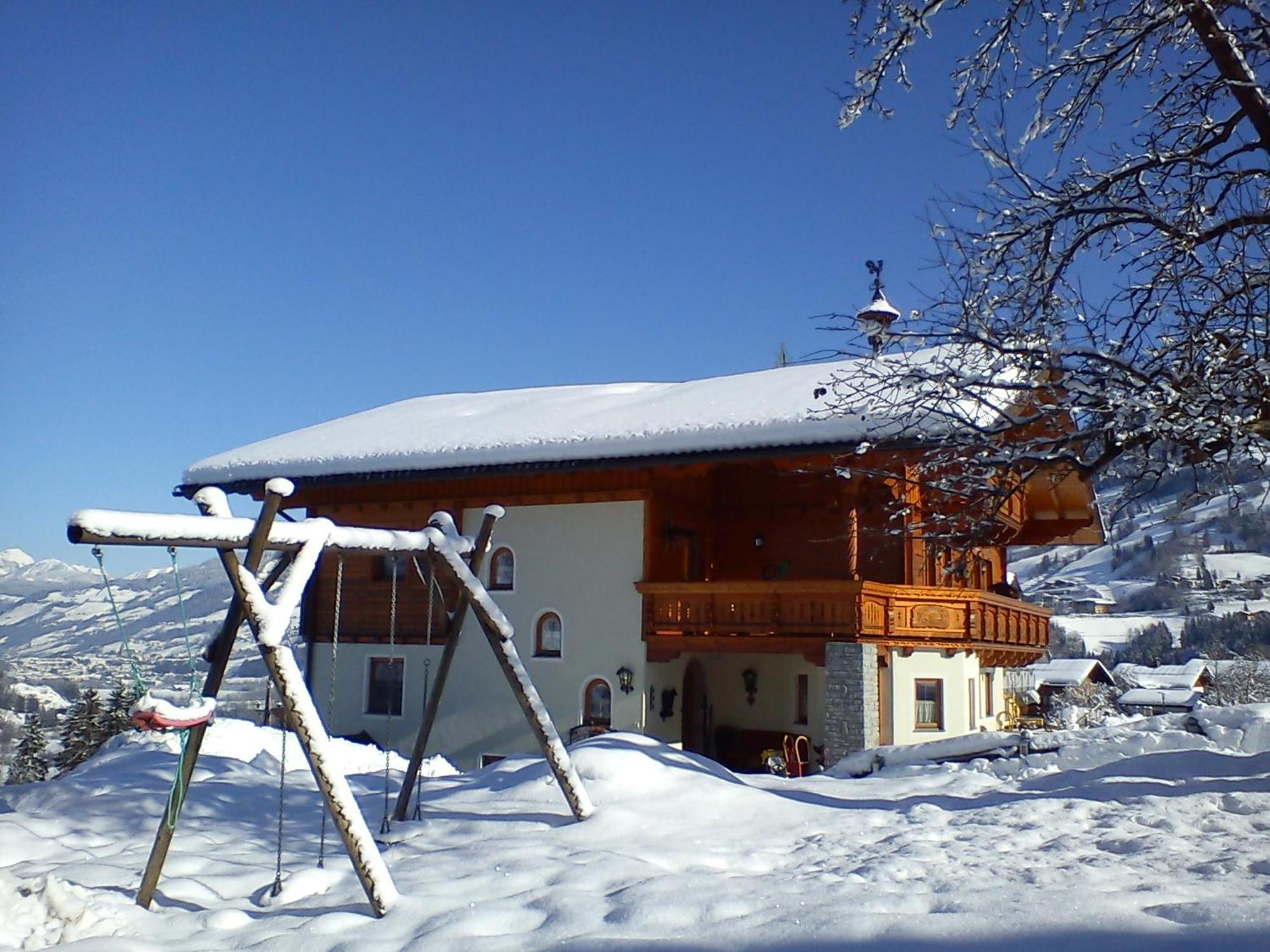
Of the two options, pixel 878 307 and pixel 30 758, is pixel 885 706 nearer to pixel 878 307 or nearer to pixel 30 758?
pixel 878 307

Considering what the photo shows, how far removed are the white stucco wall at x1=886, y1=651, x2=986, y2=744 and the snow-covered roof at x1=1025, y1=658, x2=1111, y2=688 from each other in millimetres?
33427

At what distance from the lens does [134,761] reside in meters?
9.56

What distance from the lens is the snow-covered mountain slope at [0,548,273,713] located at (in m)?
6.40

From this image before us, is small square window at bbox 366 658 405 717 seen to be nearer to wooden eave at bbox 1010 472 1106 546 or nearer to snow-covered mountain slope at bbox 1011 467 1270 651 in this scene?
wooden eave at bbox 1010 472 1106 546

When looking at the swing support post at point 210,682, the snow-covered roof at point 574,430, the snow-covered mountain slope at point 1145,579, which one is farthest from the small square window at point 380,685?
the snow-covered mountain slope at point 1145,579

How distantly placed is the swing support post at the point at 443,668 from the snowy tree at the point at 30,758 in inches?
951

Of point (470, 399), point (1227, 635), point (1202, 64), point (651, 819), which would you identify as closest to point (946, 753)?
point (651, 819)

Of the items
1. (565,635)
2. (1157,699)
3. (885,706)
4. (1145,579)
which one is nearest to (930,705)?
(885,706)

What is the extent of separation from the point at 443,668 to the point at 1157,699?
42.6 metres

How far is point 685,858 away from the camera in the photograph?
6.41 meters

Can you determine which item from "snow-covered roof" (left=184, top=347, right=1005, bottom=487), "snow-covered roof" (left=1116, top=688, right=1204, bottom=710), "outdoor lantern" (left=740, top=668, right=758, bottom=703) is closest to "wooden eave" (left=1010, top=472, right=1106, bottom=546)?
"snow-covered roof" (left=184, top=347, right=1005, bottom=487)

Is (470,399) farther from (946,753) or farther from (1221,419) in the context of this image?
(1221,419)

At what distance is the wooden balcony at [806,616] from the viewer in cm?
1545

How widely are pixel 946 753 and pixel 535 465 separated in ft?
26.3
